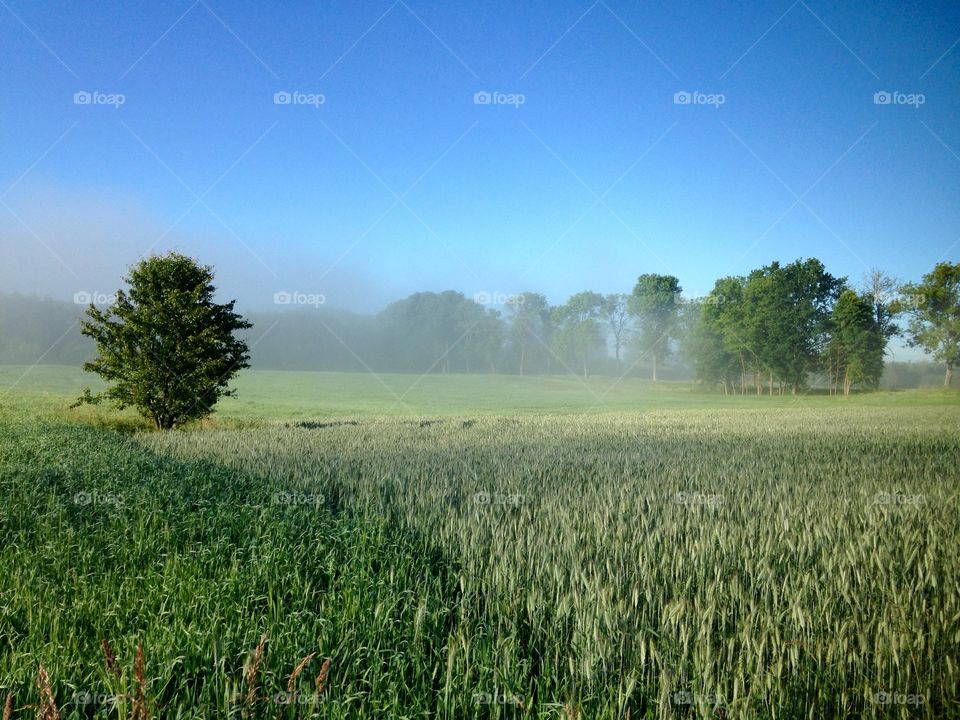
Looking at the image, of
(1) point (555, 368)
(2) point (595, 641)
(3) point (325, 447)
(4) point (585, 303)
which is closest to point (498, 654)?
(2) point (595, 641)

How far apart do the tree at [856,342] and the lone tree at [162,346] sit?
5611 cm

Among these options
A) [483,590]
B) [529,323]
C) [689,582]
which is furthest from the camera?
[529,323]

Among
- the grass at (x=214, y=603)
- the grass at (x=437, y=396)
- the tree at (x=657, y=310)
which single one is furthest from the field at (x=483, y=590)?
the tree at (x=657, y=310)

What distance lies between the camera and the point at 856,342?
182ft

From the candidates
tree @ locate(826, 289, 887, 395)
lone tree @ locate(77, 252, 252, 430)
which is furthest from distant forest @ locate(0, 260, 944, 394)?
lone tree @ locate(77, 252, 252, 430)

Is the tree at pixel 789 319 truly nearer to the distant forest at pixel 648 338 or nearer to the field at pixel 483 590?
the distant forest at pixel 648 338

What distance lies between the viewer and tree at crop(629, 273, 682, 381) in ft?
228

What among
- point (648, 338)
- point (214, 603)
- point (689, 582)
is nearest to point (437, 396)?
point (648, 338)

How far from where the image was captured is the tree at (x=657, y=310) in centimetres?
6950

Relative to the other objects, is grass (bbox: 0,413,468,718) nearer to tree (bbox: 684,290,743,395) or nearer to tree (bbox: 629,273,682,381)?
tree (bbox: 684,290,743,395)

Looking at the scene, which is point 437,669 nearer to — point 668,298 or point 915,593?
point 915,593

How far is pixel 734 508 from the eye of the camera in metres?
7.74

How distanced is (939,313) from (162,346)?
52.8m

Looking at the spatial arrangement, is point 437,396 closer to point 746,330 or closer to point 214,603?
point 746,330
